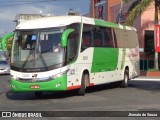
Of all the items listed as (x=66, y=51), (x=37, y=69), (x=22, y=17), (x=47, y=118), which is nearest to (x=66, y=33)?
(x=66, y=51)

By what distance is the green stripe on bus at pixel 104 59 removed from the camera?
63.9ft

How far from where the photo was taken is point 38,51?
55.4 ft

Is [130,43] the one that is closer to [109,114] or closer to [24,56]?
[24,56]

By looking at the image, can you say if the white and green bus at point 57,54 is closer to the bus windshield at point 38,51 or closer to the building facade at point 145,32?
the bus windshield at point 38,51

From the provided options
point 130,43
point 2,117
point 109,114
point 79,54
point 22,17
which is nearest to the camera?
point 2,117

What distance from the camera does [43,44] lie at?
1691cm

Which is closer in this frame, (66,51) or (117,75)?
(66,51)

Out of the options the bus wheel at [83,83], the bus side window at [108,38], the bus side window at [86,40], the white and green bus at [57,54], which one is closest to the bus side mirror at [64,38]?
the white and green bus at [57,54]

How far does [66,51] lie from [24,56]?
169cm

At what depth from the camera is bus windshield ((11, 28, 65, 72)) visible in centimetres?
1666

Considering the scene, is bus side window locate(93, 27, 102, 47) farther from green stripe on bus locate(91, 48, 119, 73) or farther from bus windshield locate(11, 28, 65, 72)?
bus windshield locate(11, 28, 65, 72)

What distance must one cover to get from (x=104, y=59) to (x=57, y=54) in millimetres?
4327

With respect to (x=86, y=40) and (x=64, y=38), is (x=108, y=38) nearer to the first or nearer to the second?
(x=86, y=40)

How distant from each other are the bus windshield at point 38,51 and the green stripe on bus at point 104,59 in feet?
9.48
